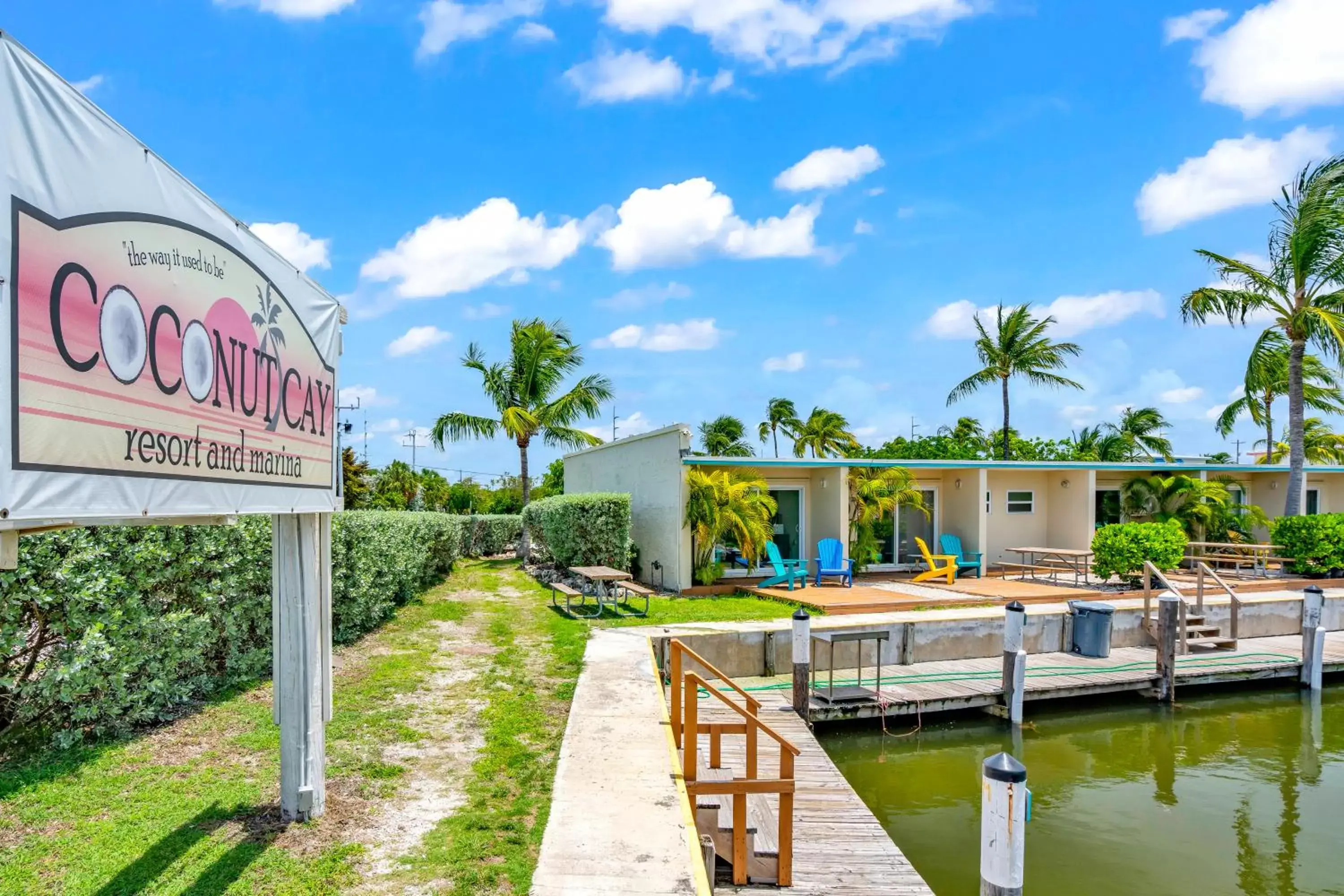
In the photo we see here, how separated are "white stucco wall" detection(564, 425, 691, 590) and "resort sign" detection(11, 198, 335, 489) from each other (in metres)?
11.7

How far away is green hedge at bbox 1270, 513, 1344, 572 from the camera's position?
19.0 m

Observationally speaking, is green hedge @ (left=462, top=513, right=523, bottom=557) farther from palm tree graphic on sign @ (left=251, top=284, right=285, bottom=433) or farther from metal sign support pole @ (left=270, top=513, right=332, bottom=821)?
palm tree graphic on sign @ (left=251, top=284, right=285, bottom=433)

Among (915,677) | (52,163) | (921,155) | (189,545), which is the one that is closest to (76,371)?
(52,163)

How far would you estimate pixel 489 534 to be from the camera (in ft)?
87.6

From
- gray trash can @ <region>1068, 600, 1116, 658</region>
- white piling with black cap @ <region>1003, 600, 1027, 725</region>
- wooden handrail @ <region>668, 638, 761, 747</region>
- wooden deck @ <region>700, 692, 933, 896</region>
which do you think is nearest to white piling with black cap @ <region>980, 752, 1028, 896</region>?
wooden deck @ <region>700, 692, 933, 896</region>

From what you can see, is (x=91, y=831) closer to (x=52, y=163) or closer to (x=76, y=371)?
(x=76, y=371)

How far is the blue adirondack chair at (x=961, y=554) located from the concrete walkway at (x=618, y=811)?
13.0 meters

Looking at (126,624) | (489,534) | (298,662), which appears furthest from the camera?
(489,534)

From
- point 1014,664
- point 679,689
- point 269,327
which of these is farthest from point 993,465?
point 269,327

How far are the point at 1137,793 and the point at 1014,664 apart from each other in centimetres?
215

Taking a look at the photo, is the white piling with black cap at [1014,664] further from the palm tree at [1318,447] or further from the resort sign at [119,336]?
the palm tree at [1318,447]

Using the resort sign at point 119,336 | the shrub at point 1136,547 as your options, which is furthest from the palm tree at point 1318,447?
the resort sign at point 119,336

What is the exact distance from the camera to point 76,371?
8.56ft

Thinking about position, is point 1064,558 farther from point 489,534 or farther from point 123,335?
point 123,335
